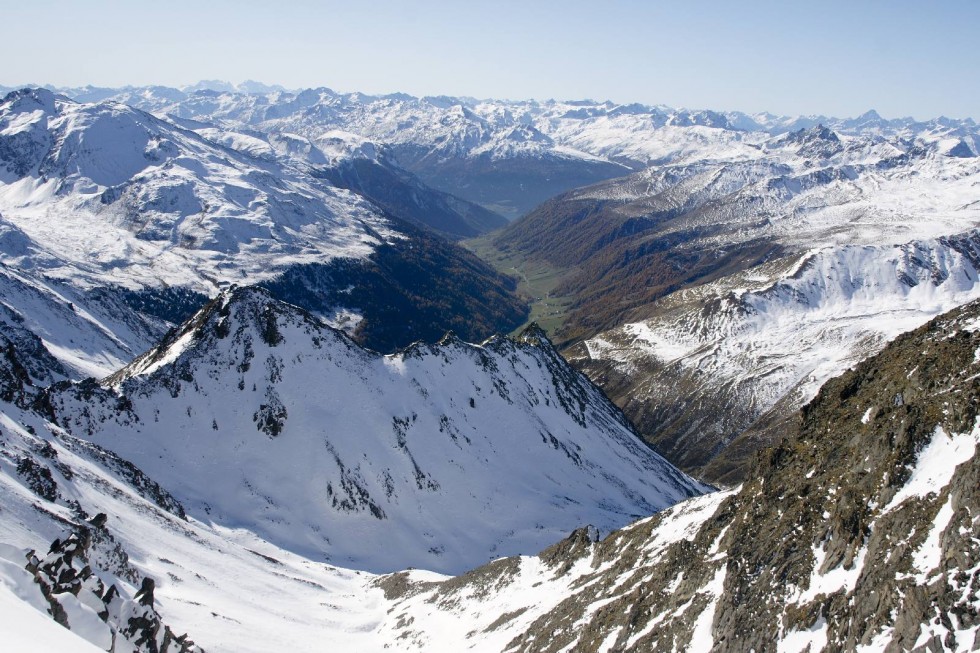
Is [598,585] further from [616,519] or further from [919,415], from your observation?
[616,519]

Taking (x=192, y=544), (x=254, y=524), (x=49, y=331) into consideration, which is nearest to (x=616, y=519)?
(x=254, y=524)

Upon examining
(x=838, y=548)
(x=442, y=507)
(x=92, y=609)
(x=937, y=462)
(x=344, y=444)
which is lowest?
(x=838, y=548)

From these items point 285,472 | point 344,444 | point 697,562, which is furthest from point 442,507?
point 697,562

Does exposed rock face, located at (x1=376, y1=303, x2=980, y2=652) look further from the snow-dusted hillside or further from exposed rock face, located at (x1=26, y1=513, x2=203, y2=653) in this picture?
the snow-dusted hillside

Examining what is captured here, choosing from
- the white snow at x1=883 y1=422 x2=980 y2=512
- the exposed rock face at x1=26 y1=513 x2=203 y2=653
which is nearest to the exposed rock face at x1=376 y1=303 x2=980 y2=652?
the white snow at x1=883 y1=422 x2=980 y2=512

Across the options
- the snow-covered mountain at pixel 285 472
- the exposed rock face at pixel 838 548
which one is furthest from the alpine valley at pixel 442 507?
the snow-covered mountain at pixel 285 472

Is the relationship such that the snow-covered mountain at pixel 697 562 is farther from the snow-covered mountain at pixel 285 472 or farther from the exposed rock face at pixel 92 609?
the snow-covered mountain at pixel 285 472

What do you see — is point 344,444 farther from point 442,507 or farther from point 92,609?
point 92,609
